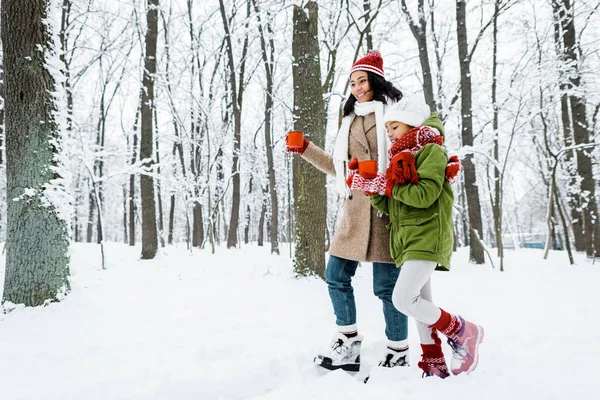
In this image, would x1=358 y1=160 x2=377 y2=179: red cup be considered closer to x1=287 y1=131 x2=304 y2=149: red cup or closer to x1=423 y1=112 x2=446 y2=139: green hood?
x1=423 y1=112 x2=446 y2=139: green hood

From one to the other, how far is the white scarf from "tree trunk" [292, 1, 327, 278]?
10.2 feet

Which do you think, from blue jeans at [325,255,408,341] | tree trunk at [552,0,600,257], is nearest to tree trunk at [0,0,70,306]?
blue jeans at [325,255,408,341]

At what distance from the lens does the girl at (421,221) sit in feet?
6.46

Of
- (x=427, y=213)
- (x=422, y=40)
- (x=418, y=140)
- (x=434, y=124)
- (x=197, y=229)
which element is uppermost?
(x=422, y=40)

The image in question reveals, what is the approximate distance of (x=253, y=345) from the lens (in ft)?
9.44

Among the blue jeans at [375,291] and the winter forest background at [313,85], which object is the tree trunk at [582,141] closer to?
the winter forest background at [313,85]

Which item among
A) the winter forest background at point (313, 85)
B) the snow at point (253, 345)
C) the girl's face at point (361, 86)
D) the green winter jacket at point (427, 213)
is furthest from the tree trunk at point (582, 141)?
the green winter jacket at point (427, 213)

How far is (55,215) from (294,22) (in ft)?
14.6

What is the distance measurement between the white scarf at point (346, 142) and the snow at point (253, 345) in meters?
1.23

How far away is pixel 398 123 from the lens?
2.19 metres

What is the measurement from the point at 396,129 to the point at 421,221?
576 millimetres

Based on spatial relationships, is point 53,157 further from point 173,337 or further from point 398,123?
point 398,123

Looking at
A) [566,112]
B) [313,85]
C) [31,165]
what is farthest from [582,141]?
[31,165]

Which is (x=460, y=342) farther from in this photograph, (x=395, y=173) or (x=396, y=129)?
(x=396, y=129)
